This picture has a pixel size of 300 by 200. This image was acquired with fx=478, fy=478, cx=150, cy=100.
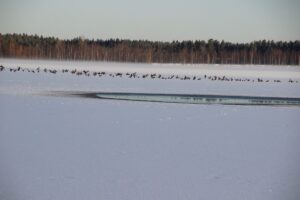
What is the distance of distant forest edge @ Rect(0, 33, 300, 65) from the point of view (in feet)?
192

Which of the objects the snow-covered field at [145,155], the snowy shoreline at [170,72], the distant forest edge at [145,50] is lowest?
the snow-covered field at [145,155]

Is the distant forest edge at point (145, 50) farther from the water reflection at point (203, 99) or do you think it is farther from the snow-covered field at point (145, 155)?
the snow-covered field at point (145, 155)

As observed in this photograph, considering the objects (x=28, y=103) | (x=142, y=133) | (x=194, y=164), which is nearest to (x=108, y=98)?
(x=28, y=103)

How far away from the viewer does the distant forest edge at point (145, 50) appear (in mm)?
58406

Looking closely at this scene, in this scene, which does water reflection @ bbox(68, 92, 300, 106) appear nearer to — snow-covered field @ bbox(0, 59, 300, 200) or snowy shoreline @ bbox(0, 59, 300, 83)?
snow-covered field @ bbox(0, 59, 300, 200)

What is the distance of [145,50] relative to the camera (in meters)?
67.6

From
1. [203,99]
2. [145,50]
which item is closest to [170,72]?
[203,99]

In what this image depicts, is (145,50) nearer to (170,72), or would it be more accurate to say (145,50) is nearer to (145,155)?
(170,72)

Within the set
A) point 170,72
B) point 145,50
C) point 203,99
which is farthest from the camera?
point 145,50

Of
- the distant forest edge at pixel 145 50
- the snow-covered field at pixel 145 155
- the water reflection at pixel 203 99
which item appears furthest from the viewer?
the distant forest edge at pixel 145 50

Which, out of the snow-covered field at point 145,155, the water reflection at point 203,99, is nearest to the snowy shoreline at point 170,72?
the water reflection at point 203,99

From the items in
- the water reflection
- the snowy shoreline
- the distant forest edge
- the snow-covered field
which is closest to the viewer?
the snow-covered field

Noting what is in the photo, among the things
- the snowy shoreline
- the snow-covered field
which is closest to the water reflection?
the snow-covered field

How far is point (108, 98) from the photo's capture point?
1366 cm
